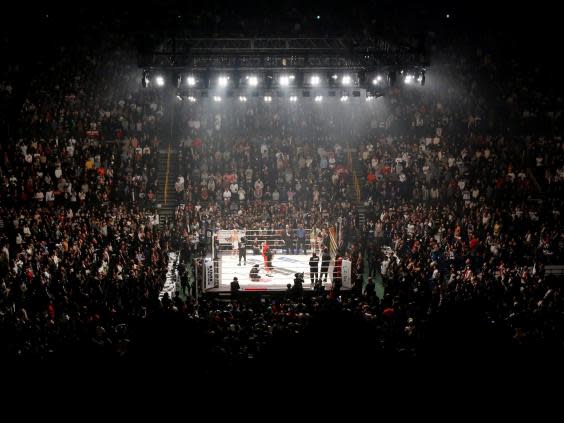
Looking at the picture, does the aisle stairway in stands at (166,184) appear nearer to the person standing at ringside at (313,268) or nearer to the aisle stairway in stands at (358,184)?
the person standing at ringside at (313,268)

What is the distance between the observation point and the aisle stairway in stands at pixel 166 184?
981 inches

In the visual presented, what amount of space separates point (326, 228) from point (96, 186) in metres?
9.84

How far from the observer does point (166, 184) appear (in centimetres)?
2609

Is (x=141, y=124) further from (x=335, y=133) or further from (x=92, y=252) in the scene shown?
(x=92, y=252)

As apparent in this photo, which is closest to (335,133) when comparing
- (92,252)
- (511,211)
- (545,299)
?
(511,211)

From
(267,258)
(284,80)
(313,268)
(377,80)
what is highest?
(377,80)

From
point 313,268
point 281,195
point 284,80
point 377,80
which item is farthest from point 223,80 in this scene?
Answer: point 313,268

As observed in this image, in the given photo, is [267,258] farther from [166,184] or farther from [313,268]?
Result: [166,184]

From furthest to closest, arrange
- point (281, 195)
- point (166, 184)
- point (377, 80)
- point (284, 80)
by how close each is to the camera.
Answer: point (166, 184) < point (281, 195) < point (377, 80) < point (284, 80)

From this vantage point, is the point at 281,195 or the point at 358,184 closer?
the point at 281,195

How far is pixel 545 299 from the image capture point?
1289cm

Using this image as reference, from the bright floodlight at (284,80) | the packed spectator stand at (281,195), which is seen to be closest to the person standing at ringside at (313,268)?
the packed spectator stand at (281,195)

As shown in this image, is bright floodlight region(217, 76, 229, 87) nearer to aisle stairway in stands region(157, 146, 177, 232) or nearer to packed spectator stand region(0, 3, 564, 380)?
packed spectator stand region(0, 3, 564, 380)

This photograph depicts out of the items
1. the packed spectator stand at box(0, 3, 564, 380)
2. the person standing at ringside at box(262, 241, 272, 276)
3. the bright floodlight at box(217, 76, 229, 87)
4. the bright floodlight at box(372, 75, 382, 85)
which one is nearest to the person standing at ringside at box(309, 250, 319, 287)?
the packed spectator stand at box(0, 3, 564, 380)
